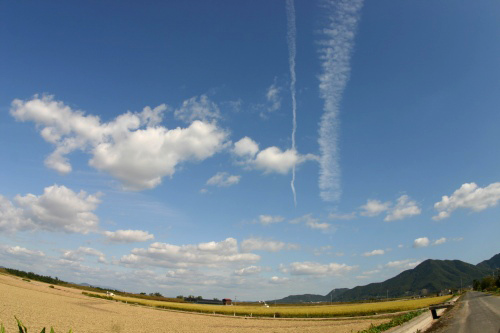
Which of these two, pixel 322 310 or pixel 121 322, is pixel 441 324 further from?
pixel 322 310

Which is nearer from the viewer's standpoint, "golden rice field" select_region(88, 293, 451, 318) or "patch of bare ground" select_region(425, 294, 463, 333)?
"patch of bare ground" select_region(425, 294, 463, 333)

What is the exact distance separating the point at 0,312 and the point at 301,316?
53896mm

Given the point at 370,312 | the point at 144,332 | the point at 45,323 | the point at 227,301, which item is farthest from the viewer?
the point at 227,301

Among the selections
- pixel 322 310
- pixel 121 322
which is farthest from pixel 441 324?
pixel 322 310

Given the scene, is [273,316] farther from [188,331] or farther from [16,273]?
[16,273]

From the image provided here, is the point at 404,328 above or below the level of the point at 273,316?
above

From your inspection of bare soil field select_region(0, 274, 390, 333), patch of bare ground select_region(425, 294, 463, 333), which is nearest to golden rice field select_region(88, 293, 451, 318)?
bare soil field select_region(0, 274, 390, 333)

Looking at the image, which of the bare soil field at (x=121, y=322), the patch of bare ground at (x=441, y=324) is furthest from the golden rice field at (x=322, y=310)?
the patch of bare ground at (x=441, y=324)

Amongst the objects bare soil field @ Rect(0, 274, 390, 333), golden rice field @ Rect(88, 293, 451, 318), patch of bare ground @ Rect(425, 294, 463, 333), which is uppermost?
patch of bare ground @ Rect(425, 294, 463, 333)

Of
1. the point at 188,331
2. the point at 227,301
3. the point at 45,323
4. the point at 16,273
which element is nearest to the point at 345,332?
the point at 188,331

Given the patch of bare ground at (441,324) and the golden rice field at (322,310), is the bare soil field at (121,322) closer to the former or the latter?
the patch of bare ground at (441,324)

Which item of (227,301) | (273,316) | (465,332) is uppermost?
(465,332)

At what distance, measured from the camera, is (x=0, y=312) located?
34.2m

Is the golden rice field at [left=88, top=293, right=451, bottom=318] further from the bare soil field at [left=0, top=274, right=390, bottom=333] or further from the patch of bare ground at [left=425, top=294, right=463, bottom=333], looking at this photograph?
the patch of bare ground at [left=425, top=294, right=463, bottom=333]
